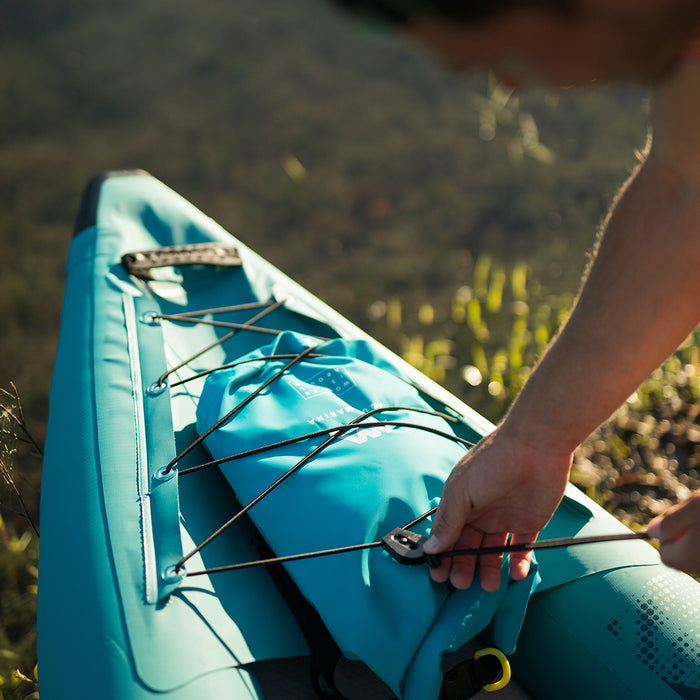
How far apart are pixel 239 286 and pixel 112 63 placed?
4906 millimetres

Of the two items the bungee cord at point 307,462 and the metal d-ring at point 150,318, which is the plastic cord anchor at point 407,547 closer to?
the bungee cord at point 307,462

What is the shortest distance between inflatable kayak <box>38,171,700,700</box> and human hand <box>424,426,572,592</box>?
4 cm

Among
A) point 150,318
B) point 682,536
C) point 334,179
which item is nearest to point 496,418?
point 150,318

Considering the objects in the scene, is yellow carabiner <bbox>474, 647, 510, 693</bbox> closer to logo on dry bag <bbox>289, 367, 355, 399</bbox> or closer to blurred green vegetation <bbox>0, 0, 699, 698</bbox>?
logo on dry bag <bbox>289, 367, 355, 399</bbox>

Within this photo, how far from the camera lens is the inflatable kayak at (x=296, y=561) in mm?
1048

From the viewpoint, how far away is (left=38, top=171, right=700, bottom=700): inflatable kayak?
105 cm

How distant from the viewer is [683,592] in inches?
46.6

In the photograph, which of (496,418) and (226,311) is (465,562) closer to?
(226,311)

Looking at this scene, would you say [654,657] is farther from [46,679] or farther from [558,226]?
[558,226]

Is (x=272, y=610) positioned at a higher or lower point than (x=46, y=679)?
higher

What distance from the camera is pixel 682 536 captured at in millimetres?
885

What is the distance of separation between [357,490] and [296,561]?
0.16 m

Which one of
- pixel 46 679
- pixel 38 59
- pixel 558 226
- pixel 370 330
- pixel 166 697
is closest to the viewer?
pixel 166 697

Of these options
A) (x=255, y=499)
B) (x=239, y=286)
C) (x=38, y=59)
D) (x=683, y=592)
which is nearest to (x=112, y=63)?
(x=38, y=59)
